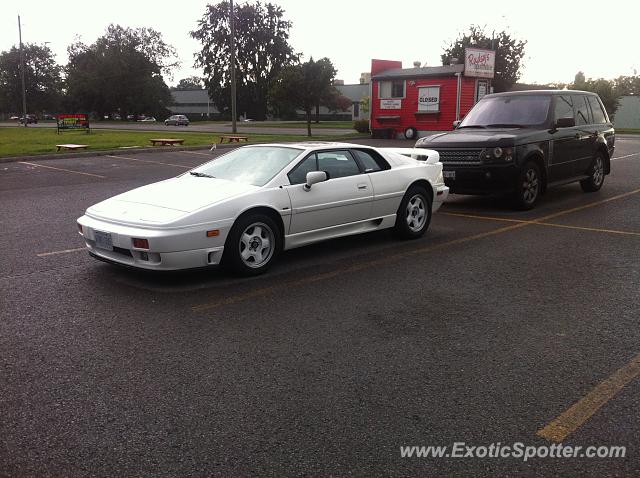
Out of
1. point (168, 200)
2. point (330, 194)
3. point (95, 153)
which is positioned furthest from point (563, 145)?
point (95, 153)

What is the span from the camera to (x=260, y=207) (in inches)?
234

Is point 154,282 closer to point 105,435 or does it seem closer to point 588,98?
point 105,435

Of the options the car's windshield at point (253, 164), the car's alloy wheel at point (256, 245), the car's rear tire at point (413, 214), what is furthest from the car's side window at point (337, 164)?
the car's alloy wheel at point (256, 245)

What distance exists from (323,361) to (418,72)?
2971cm

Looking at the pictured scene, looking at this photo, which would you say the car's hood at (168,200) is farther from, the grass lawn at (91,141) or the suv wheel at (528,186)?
the grass lawn at (91,141)

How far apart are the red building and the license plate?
2614 cm

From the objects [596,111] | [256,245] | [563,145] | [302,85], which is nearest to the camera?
[256,245]

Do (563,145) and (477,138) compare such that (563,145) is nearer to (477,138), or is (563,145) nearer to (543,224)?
(477,138)

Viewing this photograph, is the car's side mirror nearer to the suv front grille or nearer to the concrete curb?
the suv front grille

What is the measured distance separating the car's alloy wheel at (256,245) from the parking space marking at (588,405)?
134 inches

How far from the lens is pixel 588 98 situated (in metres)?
11.5

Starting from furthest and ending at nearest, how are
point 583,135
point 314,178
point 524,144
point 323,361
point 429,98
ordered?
point 429,98
point 583,135
point 524,144
point 314,178
point 323,361

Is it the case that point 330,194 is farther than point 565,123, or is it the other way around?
point 565,123

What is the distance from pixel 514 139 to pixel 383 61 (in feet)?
86.2
